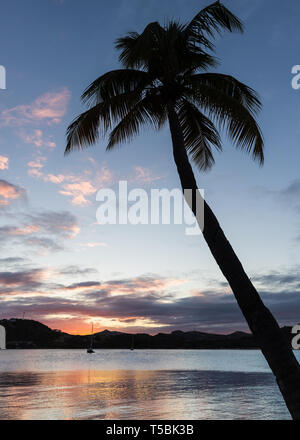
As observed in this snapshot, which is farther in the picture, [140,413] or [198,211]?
[140,413]

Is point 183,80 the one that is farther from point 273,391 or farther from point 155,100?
point 273,391

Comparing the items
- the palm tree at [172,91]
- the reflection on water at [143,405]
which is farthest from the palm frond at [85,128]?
the reflection on water at [143,405]

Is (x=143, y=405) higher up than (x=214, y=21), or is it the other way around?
(x=214, y=21)

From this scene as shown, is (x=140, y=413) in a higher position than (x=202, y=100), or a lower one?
lower

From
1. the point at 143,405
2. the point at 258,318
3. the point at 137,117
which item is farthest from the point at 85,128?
the point at 143,405

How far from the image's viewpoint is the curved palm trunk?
641 centimetres

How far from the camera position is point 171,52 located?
1035cm

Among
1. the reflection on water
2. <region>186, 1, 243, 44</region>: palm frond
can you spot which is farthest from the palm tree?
the reflection on water

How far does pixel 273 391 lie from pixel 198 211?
4111 centimetres

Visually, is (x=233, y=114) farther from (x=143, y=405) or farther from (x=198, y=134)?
(x=143, y=405)

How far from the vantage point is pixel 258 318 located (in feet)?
22.7

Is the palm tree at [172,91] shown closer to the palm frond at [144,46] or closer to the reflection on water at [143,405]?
the palm frond at [144,46]

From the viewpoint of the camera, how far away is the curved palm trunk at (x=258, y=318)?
6.41 meters
